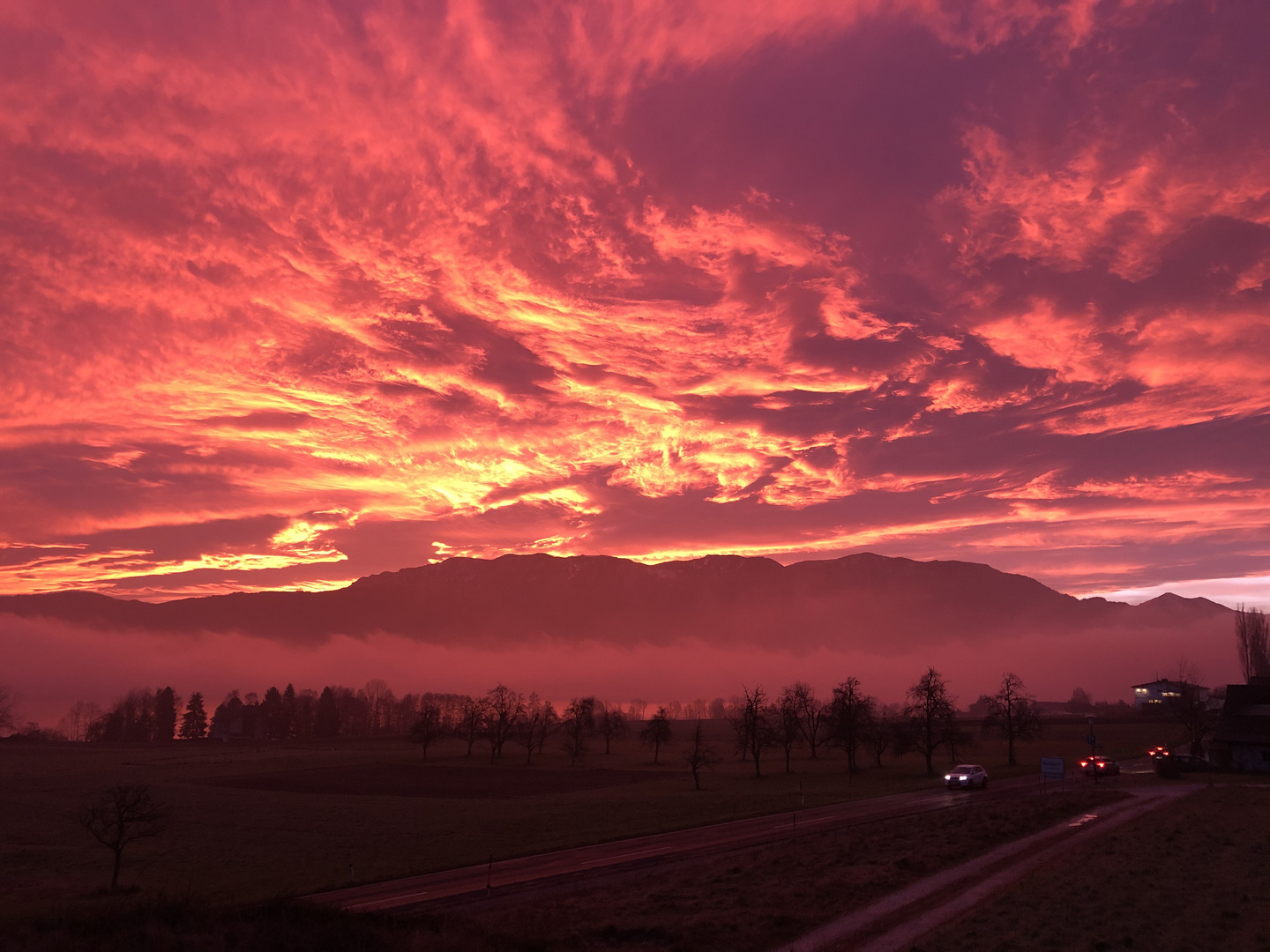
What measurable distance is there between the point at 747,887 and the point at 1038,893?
32.7 feet

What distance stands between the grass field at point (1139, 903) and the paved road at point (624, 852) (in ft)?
60.1

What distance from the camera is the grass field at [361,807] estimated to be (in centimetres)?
4441

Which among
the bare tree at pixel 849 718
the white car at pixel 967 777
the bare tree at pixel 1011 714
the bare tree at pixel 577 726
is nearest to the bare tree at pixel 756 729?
the bare tree at pixel 849 718

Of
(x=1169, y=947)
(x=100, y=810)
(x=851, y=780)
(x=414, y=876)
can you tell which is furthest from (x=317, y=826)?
(x=1169, y=947)

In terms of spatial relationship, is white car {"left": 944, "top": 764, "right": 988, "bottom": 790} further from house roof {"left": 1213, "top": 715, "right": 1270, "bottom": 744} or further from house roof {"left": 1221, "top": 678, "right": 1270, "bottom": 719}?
house roof {"left": 1221, "top": 678, "right": 1270, "bottom": 719}

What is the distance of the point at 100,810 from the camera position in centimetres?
4803

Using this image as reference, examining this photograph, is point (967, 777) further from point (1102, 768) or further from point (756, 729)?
point (756, 729)

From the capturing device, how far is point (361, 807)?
7594 centimetres

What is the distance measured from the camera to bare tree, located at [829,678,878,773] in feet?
315

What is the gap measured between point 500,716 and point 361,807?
2545 inches

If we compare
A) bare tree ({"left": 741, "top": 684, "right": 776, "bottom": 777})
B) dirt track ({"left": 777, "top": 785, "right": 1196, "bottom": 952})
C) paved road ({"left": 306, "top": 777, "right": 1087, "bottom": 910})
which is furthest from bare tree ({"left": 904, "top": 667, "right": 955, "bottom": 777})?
dirt track ({"left": 777, "top": 785, "right": 1196, "bottom": 952})

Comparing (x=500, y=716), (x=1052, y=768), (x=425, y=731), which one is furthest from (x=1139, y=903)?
(x=425, y=731)

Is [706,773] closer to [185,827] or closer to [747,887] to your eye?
[185,827]

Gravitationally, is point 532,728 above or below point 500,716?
below
